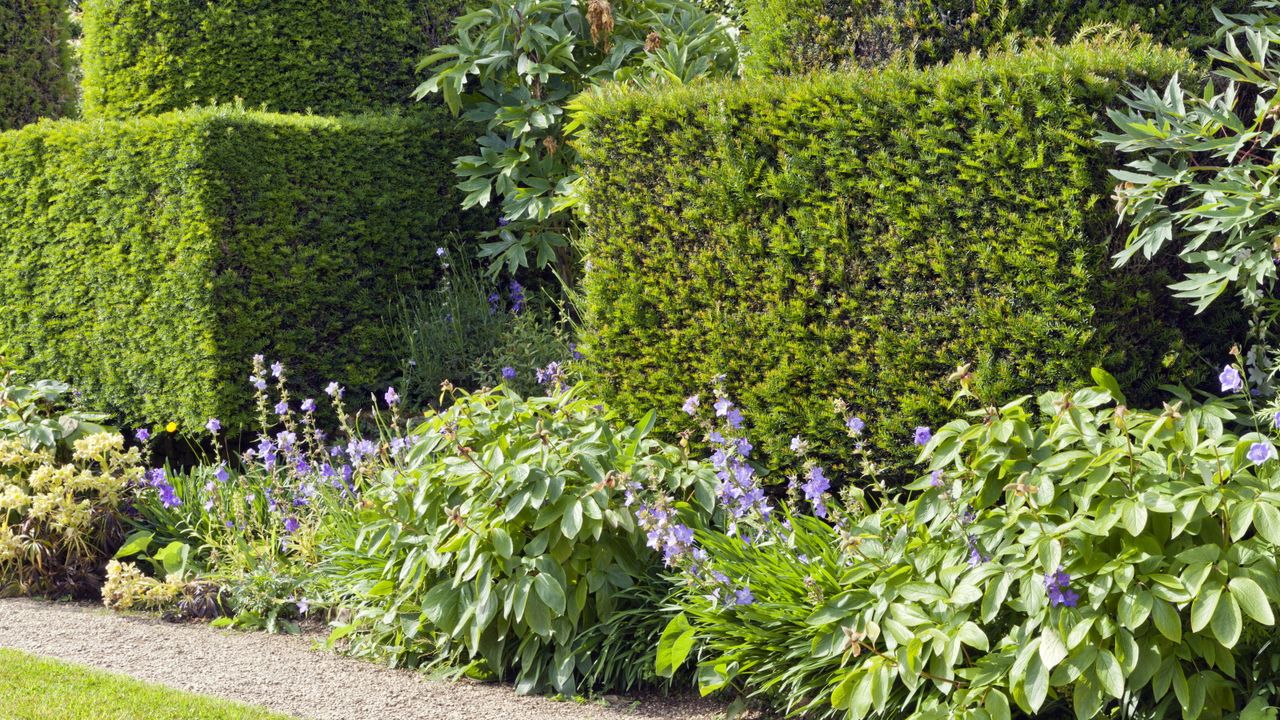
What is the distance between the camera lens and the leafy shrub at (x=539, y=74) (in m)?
6.55

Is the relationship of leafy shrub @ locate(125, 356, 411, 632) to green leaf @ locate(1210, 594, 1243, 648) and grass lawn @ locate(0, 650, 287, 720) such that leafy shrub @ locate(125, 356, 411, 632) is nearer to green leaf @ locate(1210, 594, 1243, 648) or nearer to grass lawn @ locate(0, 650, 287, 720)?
grass lawn @ locate(0, 650, 287, 720)

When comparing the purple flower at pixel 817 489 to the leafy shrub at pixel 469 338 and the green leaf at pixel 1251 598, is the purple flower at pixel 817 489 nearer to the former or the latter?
the green leaf at pixel 1251 598

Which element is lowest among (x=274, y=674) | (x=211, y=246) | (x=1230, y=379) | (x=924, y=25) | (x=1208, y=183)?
(x=274, y=674)

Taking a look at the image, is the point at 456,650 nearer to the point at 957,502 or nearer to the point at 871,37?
the point at 957,502

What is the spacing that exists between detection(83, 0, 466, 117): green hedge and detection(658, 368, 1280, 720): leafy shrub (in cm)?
482

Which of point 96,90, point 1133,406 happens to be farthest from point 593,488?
point 96,90

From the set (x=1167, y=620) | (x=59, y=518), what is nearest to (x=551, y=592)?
(x=1167, y=620)

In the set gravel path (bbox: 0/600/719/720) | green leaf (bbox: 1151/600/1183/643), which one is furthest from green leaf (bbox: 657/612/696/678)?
green leaf (bbox: 1151/600/1183/643)

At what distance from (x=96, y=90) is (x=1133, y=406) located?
6.64m

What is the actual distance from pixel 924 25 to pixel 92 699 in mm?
4251

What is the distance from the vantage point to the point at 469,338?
684 centimetres

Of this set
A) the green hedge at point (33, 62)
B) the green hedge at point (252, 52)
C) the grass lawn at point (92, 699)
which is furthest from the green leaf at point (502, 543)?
the green hedge at point (33, 62)

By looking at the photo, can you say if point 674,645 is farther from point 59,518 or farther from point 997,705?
point 59,518

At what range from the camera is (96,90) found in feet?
24.1
